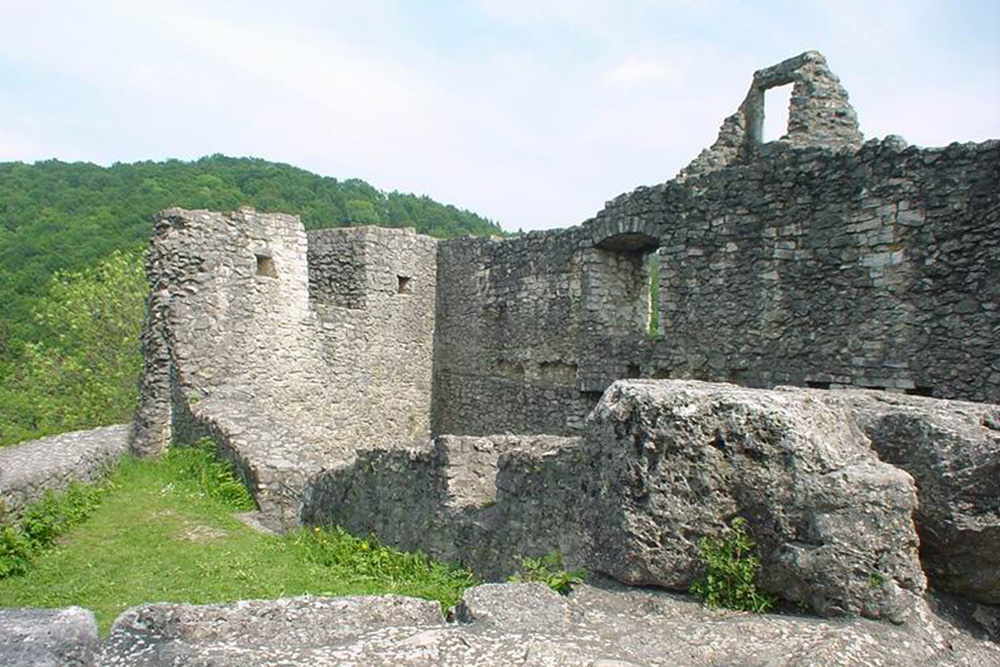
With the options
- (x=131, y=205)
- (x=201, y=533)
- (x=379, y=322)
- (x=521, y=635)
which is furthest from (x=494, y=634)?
(x=131, y=205)

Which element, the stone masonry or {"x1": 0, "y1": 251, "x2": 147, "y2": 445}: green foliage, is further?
{"x1": 0, "y1": 251, "x2": 147, "y2": 445}: green foliage

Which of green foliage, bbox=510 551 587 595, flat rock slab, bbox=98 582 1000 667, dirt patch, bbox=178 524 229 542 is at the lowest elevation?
dirt patch, bbox=178 524 229 542

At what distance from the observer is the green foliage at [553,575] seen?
312cm

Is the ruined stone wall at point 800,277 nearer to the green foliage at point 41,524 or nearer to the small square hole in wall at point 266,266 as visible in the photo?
the small square hole in wall at point 266,266

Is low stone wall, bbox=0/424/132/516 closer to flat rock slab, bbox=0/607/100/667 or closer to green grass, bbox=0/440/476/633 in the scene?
green grass, bbox=0/440/476/633

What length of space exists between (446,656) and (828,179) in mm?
6382

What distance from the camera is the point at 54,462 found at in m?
9.02

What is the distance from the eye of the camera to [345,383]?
14203 millimetres

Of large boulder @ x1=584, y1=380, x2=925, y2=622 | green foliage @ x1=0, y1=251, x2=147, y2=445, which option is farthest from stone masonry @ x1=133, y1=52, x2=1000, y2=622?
green foliage @ x1=0, y1=251, x2=147, y2=445

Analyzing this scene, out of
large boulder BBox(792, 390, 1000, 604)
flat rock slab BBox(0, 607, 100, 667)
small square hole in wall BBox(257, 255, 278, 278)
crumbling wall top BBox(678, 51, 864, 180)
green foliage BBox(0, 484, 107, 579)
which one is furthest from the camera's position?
small square hole in wall BBox(257, 255, 278, 278)

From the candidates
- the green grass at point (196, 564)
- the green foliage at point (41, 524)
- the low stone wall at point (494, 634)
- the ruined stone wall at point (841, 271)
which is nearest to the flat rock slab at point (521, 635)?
the low stone wall at point (494, 634)

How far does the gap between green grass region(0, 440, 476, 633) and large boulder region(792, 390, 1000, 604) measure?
A: 300 cm

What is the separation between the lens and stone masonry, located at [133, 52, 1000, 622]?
9.10ft

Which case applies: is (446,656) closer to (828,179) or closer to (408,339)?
(828,179)
